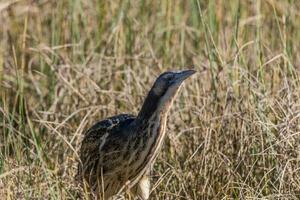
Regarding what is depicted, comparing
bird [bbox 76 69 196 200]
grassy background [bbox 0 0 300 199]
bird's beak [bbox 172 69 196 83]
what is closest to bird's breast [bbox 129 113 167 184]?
bird [bbox 76 69 196 200]

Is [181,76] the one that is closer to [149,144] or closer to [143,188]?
[149,144]

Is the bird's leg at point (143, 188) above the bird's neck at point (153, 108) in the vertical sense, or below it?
below

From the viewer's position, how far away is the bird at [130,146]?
16.3ft

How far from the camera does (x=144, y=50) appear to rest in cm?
650

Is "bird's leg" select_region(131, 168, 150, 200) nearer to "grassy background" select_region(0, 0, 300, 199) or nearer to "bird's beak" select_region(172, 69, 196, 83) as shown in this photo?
"grassy background" select_region(0, 0, 300, 199)

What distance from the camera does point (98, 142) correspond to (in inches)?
205

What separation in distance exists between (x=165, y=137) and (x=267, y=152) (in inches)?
25.9

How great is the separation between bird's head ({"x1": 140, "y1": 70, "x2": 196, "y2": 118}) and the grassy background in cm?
27

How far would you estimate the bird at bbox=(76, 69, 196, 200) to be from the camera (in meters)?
4.96

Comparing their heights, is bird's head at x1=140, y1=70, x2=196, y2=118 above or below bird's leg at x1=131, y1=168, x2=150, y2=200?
above

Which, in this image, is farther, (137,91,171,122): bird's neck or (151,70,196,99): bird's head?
(137,91,171,122): bird's neck

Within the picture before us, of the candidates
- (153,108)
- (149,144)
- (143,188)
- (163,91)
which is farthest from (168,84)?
(143,188)

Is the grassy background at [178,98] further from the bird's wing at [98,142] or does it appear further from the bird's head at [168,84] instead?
the bird's head at [168,84]

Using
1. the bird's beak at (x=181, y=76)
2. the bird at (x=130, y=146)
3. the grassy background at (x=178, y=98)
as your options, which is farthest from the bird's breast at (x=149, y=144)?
the bird's beak at (x=181, y=76)
